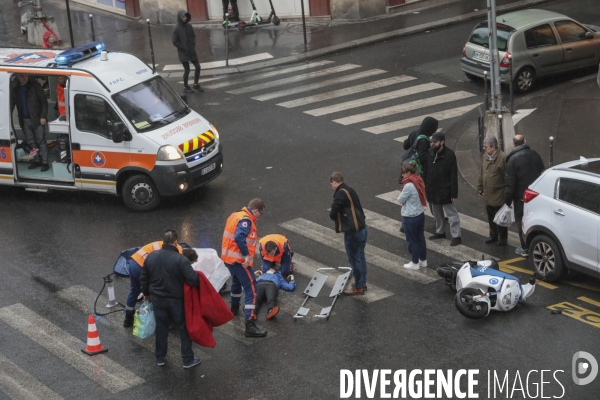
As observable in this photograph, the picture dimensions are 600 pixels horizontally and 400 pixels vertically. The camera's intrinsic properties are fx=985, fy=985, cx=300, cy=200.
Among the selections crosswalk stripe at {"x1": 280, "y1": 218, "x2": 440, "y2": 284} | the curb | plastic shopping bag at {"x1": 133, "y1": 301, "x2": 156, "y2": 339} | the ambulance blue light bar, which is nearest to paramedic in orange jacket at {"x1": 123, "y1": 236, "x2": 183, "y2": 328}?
plastic shopping bag at {"x1": 133, "y1": 301, "x2": 156, "y2": 339}

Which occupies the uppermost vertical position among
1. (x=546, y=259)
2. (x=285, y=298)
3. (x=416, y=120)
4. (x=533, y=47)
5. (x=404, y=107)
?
(x=533, y=47)

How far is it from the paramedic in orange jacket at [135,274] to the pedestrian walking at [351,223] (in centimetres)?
205

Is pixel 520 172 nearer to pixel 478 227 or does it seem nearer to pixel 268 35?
pixel 478 227

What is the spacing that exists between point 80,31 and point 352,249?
19581 millimetres

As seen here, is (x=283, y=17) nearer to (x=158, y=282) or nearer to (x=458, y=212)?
(x=458, y=212)

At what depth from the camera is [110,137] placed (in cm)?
1570

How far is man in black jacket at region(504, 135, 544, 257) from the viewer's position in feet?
43.8

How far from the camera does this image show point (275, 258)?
1275 centimetres

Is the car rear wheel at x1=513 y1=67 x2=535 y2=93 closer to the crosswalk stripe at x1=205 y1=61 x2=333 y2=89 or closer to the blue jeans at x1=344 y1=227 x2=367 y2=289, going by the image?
the crosswalk stripe at x1=205 y1=61 x2=333 y2=89

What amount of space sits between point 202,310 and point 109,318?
6.37 feet

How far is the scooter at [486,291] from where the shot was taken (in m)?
11.4

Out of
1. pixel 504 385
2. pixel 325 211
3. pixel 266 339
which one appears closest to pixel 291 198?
pixel 325 211

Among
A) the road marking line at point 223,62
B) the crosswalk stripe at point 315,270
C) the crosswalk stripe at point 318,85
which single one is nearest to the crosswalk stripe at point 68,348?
the crosswalk stripe at point 315,270

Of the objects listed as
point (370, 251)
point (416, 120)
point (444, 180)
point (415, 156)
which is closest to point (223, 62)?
point (416, 120)
